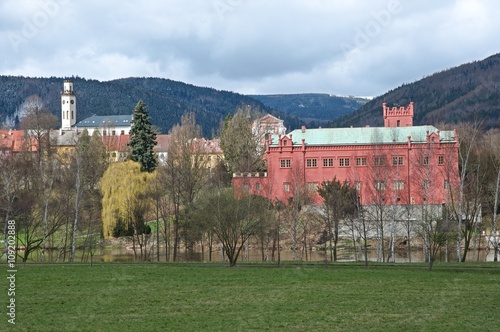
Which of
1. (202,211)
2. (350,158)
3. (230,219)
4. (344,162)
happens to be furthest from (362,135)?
(230,219)

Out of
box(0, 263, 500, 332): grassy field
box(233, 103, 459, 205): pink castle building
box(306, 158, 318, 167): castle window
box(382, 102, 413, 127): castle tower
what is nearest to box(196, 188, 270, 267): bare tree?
box(0, 263, 500, 332): grassy field

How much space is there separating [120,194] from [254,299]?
35775mm

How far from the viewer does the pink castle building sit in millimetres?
68875

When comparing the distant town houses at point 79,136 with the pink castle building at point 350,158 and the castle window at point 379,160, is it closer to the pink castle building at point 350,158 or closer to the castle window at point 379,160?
the pink castle building at point 350,158

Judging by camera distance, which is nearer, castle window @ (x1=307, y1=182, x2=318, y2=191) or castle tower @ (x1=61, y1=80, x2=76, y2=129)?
castle window @ (x1=307, y1=182, x2=318, y2=191)

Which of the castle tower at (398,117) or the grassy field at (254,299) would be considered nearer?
the grassy field at (254,299)

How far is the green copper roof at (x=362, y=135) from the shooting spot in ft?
239

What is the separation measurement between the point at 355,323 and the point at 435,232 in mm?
21931

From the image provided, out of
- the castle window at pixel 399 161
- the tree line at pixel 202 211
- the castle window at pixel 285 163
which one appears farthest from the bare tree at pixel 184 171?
the castle window at pixel 399 161

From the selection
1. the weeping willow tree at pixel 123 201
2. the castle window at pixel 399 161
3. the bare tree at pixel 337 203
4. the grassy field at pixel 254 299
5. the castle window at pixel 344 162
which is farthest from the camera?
the castle window at pixel 344 162

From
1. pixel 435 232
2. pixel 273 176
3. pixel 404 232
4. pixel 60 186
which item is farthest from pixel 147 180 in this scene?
pixel 435 232

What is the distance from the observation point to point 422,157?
220 feet

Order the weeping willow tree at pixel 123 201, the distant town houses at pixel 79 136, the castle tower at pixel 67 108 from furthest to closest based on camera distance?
the castle tower at pixel 67 108 → the distant town houses at pixel 79 136 → the weeping willow tree at pixel 123 201

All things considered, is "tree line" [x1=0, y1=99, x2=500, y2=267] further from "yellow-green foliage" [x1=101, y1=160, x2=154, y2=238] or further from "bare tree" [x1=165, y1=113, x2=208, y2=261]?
"bare tree" [x1=165, y1=113, x2=208, y2=261]
